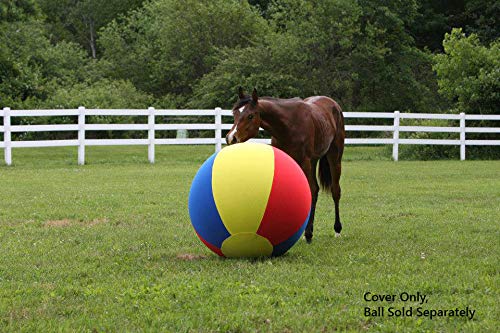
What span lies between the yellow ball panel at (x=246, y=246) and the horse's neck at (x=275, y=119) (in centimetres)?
164

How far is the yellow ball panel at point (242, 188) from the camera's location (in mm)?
6777

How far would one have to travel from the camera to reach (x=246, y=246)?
6.99 metres

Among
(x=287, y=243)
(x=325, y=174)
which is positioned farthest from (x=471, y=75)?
(x=287, y=243)

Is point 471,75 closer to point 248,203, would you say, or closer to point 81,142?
point 81,142

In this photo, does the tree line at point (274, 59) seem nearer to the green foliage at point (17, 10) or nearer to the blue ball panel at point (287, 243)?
the green foliage at point (17, 10)

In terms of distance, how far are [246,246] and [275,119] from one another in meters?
1.83

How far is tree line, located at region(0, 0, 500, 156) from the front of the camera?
93.5ft

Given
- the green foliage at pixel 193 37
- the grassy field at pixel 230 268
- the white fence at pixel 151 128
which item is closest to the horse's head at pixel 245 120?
the grassy field at pixel 230 268

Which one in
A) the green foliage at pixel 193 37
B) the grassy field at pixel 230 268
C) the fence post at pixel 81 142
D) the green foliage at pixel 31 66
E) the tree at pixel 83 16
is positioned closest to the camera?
the grassy field at pixel 230 268

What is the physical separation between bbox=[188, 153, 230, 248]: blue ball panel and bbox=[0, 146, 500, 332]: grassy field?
0.26 m

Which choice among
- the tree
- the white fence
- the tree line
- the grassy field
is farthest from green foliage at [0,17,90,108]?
the grassy field

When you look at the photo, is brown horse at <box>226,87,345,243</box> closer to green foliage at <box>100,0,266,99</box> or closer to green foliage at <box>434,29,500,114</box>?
green foliage at <box>434,29,500,114</box>

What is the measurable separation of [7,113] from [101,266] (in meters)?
13.9

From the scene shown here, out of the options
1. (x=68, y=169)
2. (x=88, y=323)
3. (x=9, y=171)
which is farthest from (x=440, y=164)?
(x=88, y=323)
